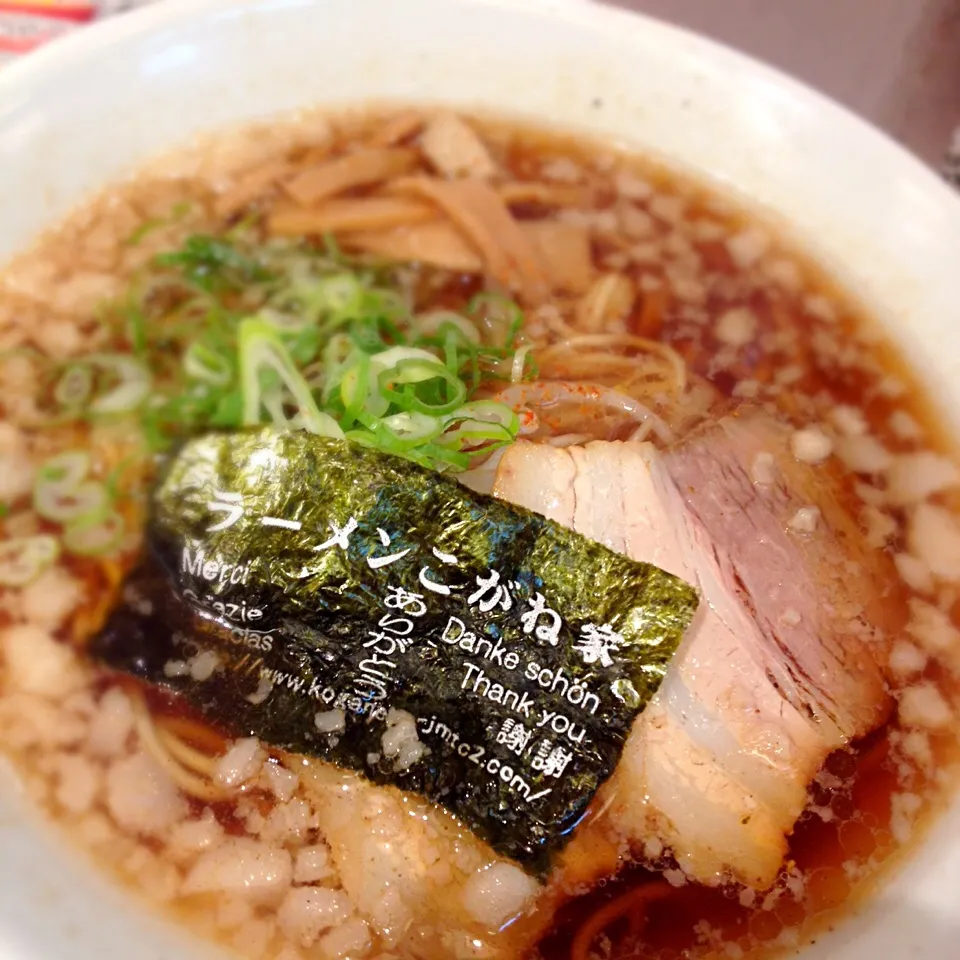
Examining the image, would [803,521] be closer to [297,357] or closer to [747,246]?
[747,246]

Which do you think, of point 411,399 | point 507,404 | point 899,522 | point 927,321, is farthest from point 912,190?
point 411,399

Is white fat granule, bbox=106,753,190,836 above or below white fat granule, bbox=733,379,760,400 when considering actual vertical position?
below

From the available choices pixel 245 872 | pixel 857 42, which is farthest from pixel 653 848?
pixel 857 42

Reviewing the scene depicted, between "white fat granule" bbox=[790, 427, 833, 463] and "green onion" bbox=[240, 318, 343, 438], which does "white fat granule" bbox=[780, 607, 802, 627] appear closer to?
"white fat granule" bbox=[790, 427, 833, 463]

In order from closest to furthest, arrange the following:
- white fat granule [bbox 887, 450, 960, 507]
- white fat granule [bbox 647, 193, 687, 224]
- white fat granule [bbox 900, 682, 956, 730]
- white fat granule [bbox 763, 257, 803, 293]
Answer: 1. white fat granule [bbox 900, 682, 956, 730]
2. white fat granule [bbox 887, 450, 960, 507]
3. white fat granule [bbox 763, 257, 803, 293]
4. white fat granule [bbox 647, 193, 687, 224]

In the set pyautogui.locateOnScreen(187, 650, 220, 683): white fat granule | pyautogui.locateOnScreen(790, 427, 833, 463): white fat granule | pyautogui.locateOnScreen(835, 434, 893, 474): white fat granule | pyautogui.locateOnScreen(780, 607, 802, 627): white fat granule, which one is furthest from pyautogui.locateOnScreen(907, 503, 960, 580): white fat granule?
pyautogui.locateOnScreen(187, 650, 220, 683): white fat granule

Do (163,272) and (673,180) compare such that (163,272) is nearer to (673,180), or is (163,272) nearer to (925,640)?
(673,180)
